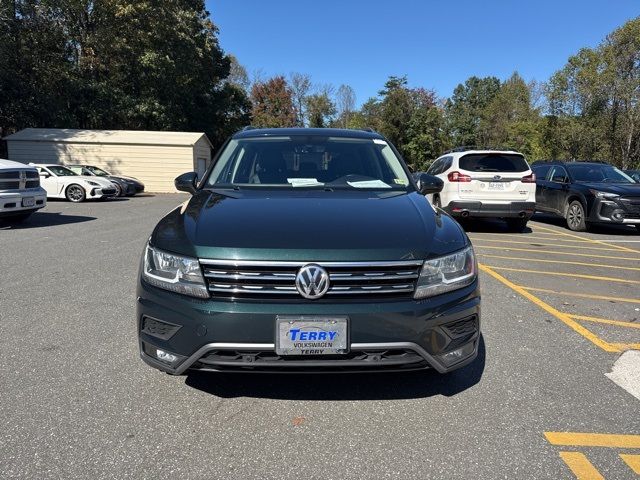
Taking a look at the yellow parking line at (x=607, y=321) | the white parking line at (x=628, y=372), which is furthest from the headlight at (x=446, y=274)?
the yellow parking line at (x=607, y=321)

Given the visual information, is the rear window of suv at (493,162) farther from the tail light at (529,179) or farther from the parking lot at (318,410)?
the parking lot at (318,410)

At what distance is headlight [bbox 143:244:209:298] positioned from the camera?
2.62 m

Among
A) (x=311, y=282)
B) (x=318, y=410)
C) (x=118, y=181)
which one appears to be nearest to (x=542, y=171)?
(x=318, y=410)

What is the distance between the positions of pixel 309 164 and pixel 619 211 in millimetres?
8868

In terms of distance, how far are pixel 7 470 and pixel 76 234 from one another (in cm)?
821

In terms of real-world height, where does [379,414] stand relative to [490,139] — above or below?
below

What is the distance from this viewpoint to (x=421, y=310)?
2592 mm

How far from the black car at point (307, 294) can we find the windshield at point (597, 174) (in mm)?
10433

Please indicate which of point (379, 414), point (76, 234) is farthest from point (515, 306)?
point (76, 234)

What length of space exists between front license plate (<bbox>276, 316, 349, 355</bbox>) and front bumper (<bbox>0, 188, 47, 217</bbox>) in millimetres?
9785

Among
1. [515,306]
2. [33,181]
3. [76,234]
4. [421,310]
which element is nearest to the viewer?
[421,310]

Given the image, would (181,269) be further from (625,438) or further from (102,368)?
(625,438)

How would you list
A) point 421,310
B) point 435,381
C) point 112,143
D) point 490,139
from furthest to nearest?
point 490,139 → point 112,143 → point 435,381 → point 421,310

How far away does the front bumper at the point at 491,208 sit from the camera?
33.2 ft
